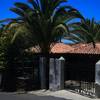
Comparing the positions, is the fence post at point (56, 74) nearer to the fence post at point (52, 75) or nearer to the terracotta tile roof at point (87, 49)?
the fence post at point (52, 75)

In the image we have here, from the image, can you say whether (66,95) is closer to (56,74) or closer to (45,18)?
(56,74)

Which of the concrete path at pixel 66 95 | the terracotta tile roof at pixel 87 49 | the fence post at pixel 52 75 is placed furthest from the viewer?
the terracotta tile roof at pixel 87 49

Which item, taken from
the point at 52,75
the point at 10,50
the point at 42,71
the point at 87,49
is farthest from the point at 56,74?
the point at 87,49

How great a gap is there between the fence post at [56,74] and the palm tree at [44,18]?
234 cm

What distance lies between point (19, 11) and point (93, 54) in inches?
332

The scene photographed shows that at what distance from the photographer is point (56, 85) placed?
22688 mm

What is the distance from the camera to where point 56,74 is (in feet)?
75.6

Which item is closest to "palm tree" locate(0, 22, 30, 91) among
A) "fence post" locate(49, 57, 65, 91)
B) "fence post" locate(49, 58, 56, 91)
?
"fence post" locate(49, 58, 56, 91)

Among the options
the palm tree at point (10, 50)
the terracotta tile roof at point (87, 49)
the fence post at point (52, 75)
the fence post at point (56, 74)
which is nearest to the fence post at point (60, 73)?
the fence post at point (56, 74)

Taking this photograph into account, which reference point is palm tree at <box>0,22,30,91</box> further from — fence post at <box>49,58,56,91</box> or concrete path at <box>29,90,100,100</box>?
concrete path at <box>29,90,100,100</box>

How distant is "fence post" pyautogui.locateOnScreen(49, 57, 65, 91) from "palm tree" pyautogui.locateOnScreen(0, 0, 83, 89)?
2.34m

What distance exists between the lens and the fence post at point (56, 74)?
22531 mm

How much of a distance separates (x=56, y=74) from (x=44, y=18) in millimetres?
4296

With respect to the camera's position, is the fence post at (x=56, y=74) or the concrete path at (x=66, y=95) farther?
the fence post at (x=56, y=74)
